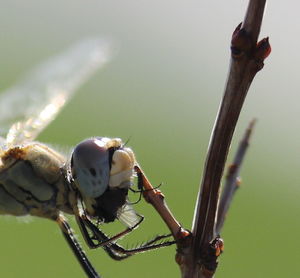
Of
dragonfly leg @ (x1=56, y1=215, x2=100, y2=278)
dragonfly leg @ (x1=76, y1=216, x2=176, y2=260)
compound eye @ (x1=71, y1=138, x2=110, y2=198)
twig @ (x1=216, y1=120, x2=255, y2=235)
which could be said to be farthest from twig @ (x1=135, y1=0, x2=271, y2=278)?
dragonfly leg @ (x1=56, y1=215, x2=100, y2=278)

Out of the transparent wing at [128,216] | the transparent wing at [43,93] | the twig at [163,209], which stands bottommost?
the twig at [163,209]

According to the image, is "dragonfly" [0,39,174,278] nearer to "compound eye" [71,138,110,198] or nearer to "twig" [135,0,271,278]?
"compound eye" [71,138,110,198]

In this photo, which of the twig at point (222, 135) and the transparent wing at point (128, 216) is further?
the transparent wing at point (128, 216)

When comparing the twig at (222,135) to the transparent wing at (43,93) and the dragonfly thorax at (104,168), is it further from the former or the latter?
the transparent wing at (43,93)

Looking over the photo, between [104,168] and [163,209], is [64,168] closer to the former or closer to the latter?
[104,168]

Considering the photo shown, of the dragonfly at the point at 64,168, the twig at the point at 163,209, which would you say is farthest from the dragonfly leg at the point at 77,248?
the twig at the point at 163,209

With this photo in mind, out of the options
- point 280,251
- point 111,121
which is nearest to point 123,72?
Result: point 111,121

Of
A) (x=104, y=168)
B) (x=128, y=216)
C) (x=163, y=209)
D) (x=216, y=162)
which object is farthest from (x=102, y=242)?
(x=216, y=162)
